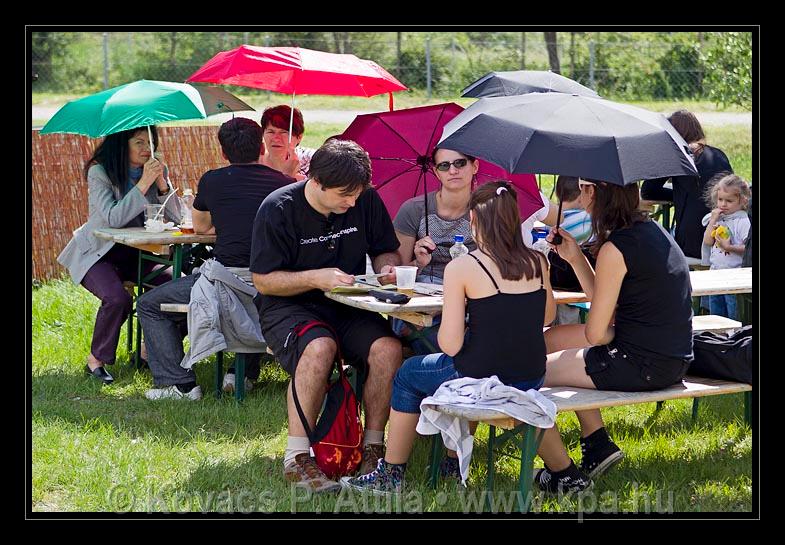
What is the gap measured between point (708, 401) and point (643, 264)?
1740mm

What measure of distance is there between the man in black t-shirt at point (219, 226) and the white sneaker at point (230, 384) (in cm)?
2

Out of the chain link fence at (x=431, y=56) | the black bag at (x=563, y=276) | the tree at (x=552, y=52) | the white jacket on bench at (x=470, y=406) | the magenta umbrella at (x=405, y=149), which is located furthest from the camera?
the tree at (x=552, y=52)

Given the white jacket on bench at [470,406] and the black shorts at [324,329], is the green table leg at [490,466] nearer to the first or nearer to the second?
the white jacket on bench at [470,406]

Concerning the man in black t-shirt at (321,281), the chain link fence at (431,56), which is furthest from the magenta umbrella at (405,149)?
the chain link fence at (431,56)

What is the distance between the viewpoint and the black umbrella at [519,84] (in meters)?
6.44

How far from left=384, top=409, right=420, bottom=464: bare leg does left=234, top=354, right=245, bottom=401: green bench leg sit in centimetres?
167

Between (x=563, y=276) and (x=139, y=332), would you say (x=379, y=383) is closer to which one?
(x=563, y=276)

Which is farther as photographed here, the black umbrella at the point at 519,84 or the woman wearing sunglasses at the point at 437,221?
the black umbrella at the point at 519,84

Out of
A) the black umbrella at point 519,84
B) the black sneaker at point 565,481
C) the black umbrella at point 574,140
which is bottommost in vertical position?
the black sneaker at point 565,481

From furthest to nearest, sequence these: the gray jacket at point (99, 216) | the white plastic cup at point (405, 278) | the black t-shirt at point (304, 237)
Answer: the gray jacket at point (99, 216), the black t-shirt at point (304, 237), the white plastic cup at point (405, 278)

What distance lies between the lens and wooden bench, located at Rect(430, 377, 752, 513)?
3.83m

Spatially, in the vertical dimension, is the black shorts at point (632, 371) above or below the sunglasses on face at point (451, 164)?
below

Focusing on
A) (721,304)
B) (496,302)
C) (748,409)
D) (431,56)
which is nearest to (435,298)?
(496,302)

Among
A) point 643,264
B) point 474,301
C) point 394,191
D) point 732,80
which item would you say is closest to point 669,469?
point 643,264
